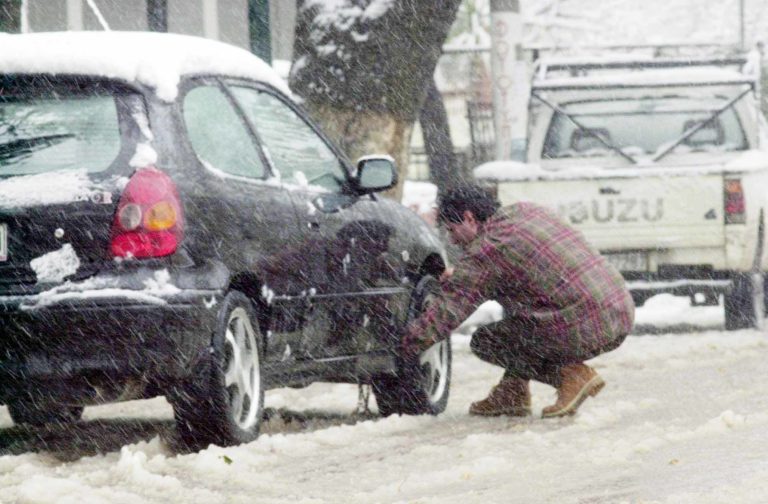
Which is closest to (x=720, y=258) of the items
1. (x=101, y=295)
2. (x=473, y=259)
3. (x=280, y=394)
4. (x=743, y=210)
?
(x=743, y=210)

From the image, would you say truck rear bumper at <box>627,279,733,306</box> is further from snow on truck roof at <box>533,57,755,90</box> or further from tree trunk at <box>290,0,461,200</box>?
tree trunk at <box>290,0,461,200</box>

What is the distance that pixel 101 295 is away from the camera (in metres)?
6.75

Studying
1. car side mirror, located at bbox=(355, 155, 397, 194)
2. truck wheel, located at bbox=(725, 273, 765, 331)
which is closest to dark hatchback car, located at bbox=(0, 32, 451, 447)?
car side mirror, located at bbox=(355, 155, 397, 194)

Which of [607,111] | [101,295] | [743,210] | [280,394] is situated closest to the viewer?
[101,295]

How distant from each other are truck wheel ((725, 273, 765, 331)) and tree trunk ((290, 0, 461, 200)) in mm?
2900

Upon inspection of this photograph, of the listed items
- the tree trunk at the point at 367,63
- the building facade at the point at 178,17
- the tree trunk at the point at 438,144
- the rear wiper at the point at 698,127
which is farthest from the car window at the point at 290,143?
the tree trunk at the point at 438,144

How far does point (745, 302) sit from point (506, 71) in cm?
655

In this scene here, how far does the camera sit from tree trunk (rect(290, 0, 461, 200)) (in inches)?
510

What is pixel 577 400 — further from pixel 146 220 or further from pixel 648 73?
pixel 648 73

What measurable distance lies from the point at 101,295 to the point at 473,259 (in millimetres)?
2363

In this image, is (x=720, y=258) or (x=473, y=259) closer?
(x=473, y=259)

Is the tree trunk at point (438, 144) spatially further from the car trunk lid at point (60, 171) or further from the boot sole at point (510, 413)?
the car trunk lid at point (60, 171)

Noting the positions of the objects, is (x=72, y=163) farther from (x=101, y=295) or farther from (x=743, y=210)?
(x=743, y=210)

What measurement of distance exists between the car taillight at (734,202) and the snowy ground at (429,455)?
3.59 m
